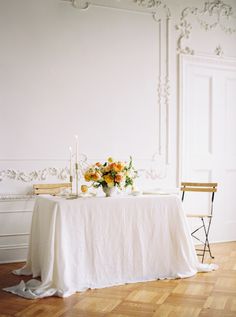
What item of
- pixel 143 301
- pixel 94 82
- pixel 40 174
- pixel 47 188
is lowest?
pixel 143 301

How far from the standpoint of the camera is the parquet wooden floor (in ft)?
11.7

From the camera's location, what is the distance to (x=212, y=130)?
650 centimetres

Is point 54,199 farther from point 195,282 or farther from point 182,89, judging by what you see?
point 182,89

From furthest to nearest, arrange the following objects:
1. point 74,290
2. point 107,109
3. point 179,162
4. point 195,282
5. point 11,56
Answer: point 179,162
point 107,109
point 11,56
point 195,282
point 74,290

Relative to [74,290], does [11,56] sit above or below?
above

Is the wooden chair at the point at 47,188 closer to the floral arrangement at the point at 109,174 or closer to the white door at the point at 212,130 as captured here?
the floral arrangement at the point at 109,174

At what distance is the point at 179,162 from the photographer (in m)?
6.25

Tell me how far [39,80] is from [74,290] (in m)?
2.45

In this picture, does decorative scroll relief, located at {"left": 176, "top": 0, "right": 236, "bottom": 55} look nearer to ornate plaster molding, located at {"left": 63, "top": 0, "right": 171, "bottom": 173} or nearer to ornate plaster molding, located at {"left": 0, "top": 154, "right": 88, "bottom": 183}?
ornate plaster molding, located at {"left": 63, "top": 0, "right": 171, "bottom": 173}

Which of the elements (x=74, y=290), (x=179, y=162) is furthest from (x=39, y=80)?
(x=74, y=290)

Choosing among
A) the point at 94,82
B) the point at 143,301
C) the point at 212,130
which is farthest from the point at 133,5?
the point at 143,301

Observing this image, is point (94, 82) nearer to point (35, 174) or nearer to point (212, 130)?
point (35, 174)

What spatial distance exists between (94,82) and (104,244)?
7.25 ft

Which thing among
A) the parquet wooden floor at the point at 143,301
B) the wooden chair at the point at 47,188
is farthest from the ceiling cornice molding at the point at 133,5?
the parquet wooden floor at the point at 143,301
